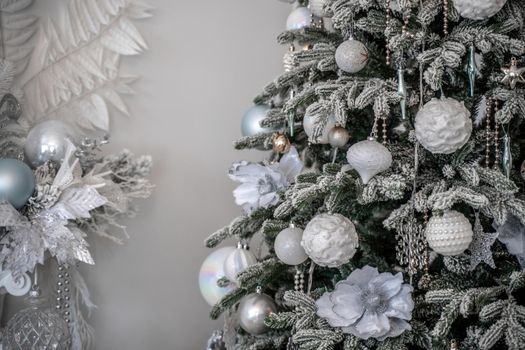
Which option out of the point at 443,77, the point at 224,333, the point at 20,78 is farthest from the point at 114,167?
the point at 443,77

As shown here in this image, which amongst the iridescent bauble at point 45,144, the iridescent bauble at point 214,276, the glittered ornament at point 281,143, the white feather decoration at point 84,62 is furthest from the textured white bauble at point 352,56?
the white feather decoration at point 84,62

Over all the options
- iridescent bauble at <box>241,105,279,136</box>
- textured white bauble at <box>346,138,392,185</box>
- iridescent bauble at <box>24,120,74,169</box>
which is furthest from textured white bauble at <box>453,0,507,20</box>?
iridescent bauble at <box>24,120,74,169</box>

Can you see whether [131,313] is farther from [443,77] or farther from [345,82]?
[443,77]

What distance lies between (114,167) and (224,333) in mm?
558

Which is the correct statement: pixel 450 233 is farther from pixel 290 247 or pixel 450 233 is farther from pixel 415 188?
pixel 290 247

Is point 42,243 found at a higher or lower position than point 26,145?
lower

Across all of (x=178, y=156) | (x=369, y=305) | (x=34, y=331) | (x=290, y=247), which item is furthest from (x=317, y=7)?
(x=34, y=331)

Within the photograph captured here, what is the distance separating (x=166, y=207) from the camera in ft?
6.07

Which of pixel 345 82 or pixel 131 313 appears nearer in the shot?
pixel 345 82

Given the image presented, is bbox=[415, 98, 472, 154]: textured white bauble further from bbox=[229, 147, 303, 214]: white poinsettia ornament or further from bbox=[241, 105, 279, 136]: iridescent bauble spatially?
bbox=[241, 105, 279, 136]: iridescent bauble

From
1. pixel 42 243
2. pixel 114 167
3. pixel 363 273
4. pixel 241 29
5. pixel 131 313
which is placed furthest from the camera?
pixel 241 29

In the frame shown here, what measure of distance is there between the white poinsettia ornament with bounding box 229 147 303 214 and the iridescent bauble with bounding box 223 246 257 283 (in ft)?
0.32

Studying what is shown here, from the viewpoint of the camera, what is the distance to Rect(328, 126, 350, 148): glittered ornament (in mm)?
1125

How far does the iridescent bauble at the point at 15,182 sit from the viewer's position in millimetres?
1342
